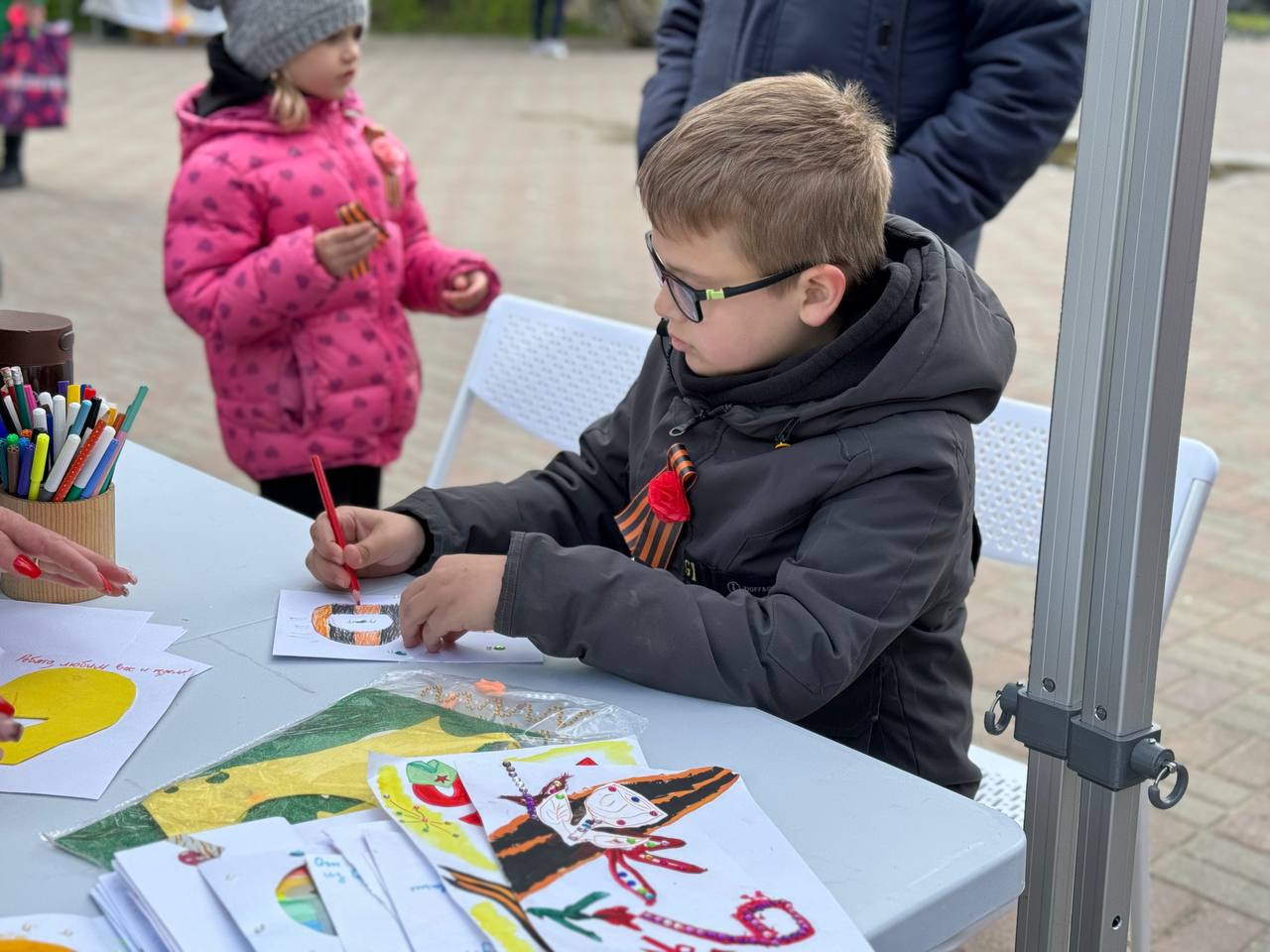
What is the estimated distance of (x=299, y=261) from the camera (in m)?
2.52

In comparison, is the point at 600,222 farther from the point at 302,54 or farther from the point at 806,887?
the point at 806,887

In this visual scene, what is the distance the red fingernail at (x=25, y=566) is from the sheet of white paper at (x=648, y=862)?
506mm

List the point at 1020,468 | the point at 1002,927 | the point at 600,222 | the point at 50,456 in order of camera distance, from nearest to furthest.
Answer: the point at 50,456
the point at 1020,468
the point at 1002,927
the point at 600,222

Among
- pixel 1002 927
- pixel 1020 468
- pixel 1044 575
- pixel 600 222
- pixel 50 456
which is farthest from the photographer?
pixel 600 222

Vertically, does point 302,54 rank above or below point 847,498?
above

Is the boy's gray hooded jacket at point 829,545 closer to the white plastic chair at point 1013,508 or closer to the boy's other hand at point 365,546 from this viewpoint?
the boy's other hand at point 365,546

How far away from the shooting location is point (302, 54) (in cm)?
263

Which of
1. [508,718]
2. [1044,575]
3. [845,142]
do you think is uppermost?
[845,142]

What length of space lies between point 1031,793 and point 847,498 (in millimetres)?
345

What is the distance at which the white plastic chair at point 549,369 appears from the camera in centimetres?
242

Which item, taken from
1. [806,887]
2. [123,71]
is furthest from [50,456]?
[123,71]

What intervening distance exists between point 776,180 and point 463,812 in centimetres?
74

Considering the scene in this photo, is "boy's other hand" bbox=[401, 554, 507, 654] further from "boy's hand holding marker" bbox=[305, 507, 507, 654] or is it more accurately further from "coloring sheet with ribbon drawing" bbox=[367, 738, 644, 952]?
"coloring sheet with ribbon drawing" bbox=[367, 738, 644, 952]

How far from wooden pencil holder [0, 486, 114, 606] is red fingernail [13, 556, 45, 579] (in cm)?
14
